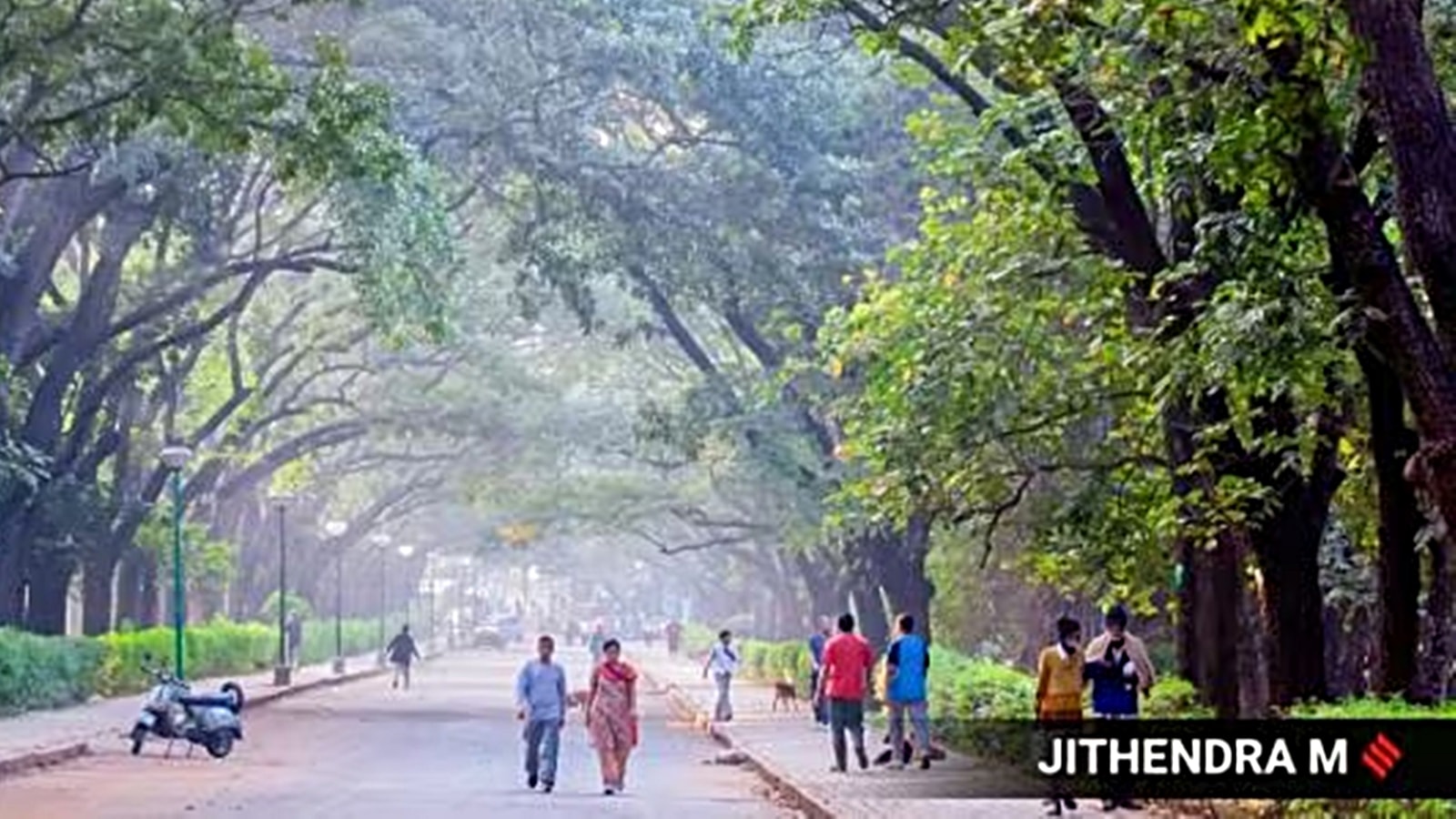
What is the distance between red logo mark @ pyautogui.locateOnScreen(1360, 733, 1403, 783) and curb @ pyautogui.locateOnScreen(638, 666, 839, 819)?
5898 millimetres

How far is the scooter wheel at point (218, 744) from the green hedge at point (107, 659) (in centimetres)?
814

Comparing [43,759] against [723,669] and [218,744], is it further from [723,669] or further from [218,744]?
[723,669]

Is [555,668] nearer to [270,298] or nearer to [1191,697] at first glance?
[1191,697]

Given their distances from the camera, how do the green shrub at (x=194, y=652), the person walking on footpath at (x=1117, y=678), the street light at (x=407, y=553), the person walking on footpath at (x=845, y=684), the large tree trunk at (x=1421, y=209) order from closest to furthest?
the large tree trunk at (x=1421, y=209) → the person walking on footpath at (x=1117, y=678) → the person walking on footpath at (x=845, y=684) → the green shrub at (x=194, y=652) → the street light at (x=407, y=553)

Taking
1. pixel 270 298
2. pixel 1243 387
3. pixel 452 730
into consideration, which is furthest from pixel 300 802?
pixel 270 298

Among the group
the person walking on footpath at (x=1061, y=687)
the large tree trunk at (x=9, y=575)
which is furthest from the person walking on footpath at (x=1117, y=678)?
the large tree trunk at (x=9, y=575)

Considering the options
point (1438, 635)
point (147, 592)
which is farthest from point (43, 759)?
point (147, 592)

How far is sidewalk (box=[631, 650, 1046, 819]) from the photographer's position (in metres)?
18.5

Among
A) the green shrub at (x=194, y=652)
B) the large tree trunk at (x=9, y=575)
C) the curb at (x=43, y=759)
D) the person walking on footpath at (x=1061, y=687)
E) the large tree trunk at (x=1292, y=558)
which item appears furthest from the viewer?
the green shrub at (x=194, y=652)

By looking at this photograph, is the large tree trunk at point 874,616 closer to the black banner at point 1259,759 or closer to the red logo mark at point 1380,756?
the black banner at point 1259,759

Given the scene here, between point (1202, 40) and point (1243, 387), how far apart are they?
86.4 inches

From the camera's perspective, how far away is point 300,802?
20625mm

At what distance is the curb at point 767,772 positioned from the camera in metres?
19.7

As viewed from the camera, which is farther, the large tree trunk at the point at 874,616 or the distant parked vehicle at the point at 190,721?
the large tree trunk at the point at 874,616
